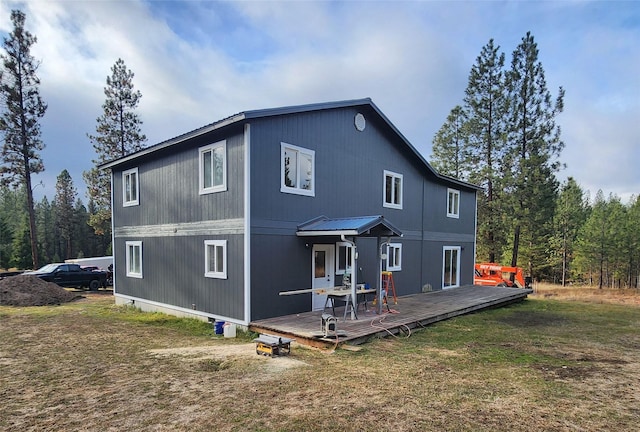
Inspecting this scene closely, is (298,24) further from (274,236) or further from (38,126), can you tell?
(38,126)

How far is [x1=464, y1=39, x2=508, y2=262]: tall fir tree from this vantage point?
75.7ft

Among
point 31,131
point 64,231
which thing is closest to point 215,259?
point 31,131

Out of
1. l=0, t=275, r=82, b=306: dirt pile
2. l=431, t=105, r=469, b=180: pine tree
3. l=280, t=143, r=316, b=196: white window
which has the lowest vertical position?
l=0, t=275, r=82, b=306: dirt pile

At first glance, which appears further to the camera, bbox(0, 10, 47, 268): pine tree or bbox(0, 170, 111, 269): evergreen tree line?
bbox(0, 170, 111, 269): evergreen tree line

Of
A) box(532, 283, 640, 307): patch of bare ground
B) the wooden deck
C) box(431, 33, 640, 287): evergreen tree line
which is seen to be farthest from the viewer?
box(431, 33, 640, 287): evergreen tree line

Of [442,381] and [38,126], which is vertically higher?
[38,126]

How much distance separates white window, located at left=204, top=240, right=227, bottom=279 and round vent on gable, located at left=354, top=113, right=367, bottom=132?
594cm

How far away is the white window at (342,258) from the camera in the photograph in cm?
1091

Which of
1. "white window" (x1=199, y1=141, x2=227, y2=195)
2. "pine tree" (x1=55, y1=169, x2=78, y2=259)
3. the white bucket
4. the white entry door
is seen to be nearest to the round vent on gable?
the white entry door

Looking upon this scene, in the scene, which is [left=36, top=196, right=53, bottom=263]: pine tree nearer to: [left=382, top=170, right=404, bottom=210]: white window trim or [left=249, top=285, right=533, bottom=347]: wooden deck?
[left=382, top=170, right=404, bottom=210]: white window trim

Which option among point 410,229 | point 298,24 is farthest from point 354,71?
point 410,229

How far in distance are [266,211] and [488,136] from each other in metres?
20.0

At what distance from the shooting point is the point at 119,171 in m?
13.9

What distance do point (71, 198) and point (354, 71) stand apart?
43.9 m
